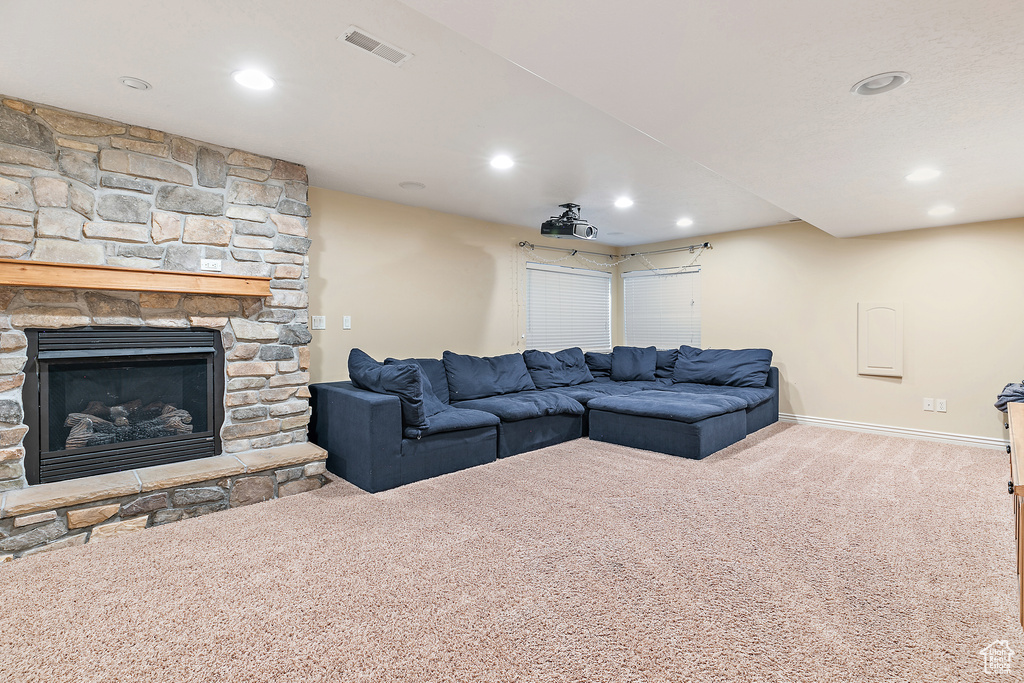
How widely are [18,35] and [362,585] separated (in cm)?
263

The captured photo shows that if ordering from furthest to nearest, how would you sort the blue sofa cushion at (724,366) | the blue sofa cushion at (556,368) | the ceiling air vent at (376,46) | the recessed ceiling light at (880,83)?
the blue sofa cushion at (556,368)
the blue sofa cushion at (724,366)
the ceiling air vent at (376,46)
the recessed ceiling light at (880,83)

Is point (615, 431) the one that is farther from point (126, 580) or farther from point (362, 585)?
point (126, 580)

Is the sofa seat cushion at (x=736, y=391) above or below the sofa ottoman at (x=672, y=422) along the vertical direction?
above

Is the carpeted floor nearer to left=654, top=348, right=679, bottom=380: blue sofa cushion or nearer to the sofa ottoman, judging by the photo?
the sofa ottoman

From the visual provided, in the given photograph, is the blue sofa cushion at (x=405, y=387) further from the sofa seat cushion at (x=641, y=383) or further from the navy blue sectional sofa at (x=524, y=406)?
the sofa seat cushion at (x=641, y=383)

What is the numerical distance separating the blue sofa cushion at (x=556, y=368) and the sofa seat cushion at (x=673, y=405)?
90cm

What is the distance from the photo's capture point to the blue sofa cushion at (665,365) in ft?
20.7

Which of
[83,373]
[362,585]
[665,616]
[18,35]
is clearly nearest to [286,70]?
[18,35]

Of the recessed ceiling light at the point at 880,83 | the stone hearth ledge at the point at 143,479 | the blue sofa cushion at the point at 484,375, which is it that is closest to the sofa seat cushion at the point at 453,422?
the blue sofa cushion at the point at 484,375

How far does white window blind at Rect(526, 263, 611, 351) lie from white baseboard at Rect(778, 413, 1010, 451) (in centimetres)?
250

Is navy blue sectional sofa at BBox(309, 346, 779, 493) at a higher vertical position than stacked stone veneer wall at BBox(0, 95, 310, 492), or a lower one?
lower

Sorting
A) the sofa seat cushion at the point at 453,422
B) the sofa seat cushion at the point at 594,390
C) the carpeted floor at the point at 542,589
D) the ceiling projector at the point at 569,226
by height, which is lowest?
the carpeted floor at the point at 542,589

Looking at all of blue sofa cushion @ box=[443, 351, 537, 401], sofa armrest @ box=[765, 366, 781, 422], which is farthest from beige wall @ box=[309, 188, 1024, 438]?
blue sofa cushion @ box=[443, 351, 537, 401]

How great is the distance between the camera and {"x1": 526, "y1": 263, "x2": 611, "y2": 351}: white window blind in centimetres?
622
